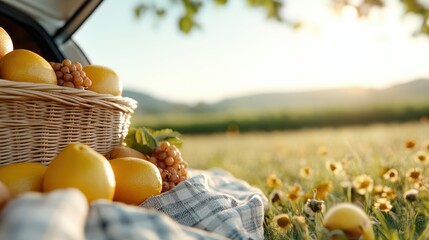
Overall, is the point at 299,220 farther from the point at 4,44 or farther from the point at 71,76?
the point at 4,44

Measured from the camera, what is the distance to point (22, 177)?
148 cm

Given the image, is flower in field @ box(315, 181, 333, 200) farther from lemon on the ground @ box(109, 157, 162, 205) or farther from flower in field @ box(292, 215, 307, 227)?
lemon on the ground @ box(109, 157, 162, 205)

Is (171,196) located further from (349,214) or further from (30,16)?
(30,16)

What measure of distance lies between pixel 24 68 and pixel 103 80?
0.94ft

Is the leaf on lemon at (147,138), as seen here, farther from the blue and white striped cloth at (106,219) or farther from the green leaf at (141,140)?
the blue and white striped cloth at (106,219)

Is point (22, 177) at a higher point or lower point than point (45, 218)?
lower

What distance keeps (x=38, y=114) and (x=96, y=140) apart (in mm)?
238

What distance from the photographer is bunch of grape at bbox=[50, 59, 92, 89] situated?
1.76 meters

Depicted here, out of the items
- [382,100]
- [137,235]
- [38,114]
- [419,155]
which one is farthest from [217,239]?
[382,100]

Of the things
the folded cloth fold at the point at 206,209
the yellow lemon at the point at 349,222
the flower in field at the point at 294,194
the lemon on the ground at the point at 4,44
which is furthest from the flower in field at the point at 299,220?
the lemon on the ground at the point at 4,44

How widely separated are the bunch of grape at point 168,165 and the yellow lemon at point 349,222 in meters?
0.68

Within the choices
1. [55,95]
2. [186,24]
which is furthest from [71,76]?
[186,24]

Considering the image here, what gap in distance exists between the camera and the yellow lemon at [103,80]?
1.85 m

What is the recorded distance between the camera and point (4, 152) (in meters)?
1.65
